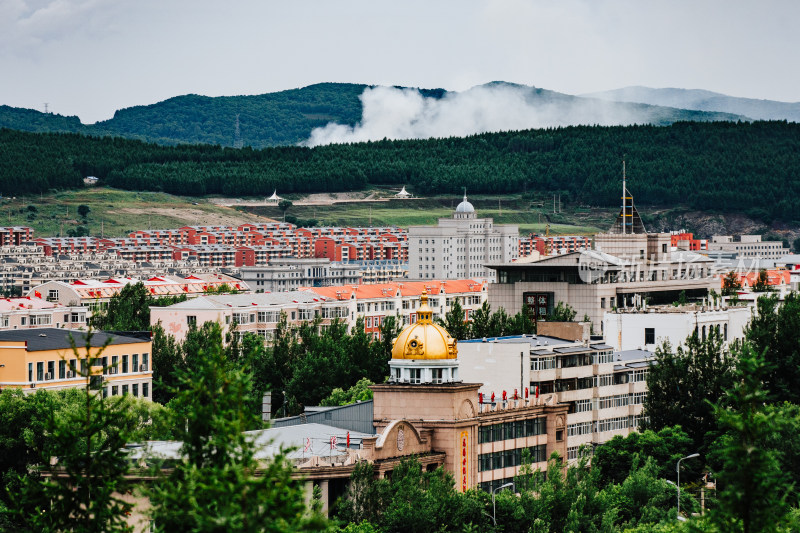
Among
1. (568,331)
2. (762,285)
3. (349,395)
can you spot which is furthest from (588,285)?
(568,331)

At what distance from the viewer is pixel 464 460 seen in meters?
75.0

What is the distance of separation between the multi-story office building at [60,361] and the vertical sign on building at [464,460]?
71.0ft

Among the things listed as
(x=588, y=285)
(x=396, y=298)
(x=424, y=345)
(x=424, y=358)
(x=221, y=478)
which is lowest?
(x=396, y=298)

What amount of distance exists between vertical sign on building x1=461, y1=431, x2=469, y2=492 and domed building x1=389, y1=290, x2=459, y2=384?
2.35m

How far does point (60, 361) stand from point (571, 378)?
27.2 m

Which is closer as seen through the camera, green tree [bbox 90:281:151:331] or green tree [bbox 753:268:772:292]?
green tree [bbox 90:281:151:331]

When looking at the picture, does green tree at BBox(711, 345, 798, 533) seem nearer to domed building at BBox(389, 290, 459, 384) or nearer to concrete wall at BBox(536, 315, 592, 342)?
domed building at BBox(389, 290, 459, 384)

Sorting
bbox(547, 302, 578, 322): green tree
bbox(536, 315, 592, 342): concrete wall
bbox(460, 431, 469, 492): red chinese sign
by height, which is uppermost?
bbox(536, 315, 592, 342): concrete wall

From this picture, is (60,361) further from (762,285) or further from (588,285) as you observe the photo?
(762,285)

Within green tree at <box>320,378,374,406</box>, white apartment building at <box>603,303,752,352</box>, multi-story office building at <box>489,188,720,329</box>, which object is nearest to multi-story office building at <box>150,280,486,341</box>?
multi-story office building at <box>489,188,720,329</box>

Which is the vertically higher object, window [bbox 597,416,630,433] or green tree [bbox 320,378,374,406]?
green tree [bbox 320,378,374,406]

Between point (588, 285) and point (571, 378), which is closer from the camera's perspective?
point (571, 378)

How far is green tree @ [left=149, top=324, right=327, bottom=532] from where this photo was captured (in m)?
38.9

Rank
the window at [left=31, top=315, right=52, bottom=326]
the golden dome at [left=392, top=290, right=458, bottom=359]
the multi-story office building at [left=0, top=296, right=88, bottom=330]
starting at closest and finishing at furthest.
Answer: the golden dome at [left=392, top=290, right=458, bottom=359]
the multi-story office building at [left=0, top=296, right=88, bottom=330]
the window at [left=31, top=315, right=52, bottom=326]
